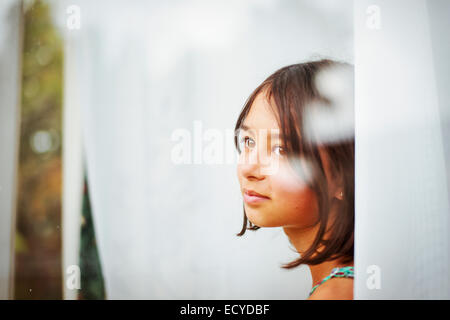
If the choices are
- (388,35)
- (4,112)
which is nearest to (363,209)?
(388,35)

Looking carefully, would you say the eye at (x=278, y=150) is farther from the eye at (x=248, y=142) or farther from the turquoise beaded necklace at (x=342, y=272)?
the turquoise beaded necklace at (x=342, y=272)

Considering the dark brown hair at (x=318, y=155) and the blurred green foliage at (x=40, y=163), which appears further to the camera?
the blurred green foliage at (x=40, y=163)

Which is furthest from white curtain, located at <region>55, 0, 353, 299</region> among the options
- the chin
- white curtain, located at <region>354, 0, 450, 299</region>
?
white curtain, located at <region>354, 0, 450, 299</region>

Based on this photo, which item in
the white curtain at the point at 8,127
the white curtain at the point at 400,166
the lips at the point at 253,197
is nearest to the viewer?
the white curtain at the point at 400,166

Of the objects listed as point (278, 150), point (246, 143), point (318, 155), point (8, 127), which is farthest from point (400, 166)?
point (8, 127)

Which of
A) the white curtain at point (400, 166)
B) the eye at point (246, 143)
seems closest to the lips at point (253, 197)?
the eye at point (246, 143)

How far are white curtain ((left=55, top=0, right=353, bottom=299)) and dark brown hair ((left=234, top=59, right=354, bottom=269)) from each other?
81mm

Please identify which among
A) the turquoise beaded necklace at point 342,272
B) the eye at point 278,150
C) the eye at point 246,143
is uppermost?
the eye at point 246,143

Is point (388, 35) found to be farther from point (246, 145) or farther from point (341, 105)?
point (246, 145)

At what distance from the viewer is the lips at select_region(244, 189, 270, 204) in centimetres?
103

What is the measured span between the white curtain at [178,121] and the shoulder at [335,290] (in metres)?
0.04

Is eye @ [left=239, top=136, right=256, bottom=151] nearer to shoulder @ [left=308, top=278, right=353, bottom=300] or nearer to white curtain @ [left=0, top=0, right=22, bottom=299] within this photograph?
shoulder @ [left=308, top=278, right=353, bottom=300]

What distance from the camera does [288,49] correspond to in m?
1.05

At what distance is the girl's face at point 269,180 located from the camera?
1.00m
